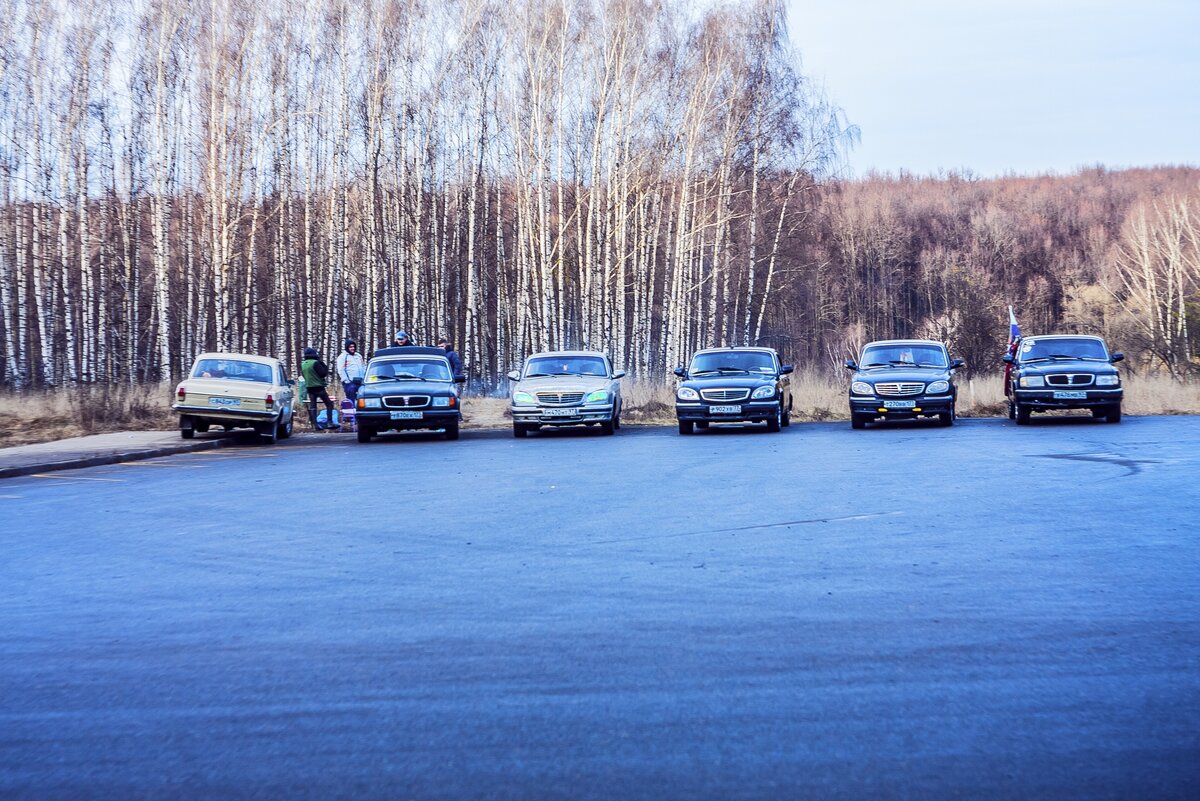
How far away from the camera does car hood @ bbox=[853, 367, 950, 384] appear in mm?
26203

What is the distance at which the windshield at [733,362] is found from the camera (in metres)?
27.3

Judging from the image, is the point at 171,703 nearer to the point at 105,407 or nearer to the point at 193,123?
the point at 105,407

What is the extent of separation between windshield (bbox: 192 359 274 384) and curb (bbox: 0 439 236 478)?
139 centimetres

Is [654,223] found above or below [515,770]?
above

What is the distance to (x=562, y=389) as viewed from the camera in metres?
26.1

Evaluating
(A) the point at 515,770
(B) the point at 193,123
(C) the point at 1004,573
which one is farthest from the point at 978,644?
(B) the point at 193,123

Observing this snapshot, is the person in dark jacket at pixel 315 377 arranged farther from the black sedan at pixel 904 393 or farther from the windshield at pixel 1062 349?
the windshield at pixel 1062 349

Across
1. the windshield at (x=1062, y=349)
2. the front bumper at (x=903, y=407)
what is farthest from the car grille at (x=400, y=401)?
the windshield at (x=1062, y=349)

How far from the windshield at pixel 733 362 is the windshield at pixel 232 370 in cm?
887

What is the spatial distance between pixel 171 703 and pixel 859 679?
2.92 metres

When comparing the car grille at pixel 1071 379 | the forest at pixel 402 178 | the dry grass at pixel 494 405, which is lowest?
the dry grass at pixel 494 405

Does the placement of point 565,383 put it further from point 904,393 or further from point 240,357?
point 904,393

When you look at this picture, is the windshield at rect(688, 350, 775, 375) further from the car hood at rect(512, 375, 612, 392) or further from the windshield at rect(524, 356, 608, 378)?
the car hood at rect(512, 375, 612, 392)

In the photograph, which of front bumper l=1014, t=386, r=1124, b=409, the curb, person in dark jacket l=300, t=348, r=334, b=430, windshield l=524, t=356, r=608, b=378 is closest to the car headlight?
windshield l=524, t=356, r=608, b=378
